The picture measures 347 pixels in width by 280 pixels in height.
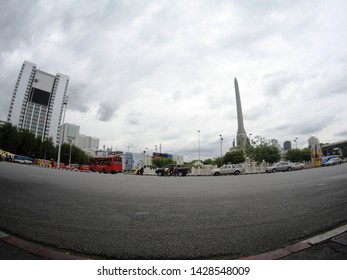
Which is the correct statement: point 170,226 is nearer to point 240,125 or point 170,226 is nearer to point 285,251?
point 285,251

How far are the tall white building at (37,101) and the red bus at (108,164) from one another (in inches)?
4164

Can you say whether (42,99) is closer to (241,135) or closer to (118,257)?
(241,135)

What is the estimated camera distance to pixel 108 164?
112 ft

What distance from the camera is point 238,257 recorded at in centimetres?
226

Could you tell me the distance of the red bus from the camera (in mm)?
33594

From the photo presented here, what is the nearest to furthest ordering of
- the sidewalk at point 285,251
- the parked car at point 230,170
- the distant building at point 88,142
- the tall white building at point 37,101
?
the sidewalk at point 285,251 < the parked car at point 230,170 < the tall white building at point 37,101 < the distant building at point 88,142

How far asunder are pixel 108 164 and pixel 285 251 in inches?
1359

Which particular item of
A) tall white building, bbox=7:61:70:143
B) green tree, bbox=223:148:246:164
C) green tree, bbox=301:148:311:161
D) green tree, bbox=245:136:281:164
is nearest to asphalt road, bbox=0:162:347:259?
green tree, bbox=245:136:281:164

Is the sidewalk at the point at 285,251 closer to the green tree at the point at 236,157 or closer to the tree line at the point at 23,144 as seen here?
the tree line at the point at 23,144

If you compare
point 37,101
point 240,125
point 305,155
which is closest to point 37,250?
point 240,125

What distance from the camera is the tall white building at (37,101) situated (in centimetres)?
12238

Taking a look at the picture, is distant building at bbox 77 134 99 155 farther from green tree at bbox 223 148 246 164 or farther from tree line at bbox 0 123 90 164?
green tree at bbox 223 148 246 164

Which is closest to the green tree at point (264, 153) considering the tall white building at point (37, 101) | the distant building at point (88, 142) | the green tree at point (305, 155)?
the green tree at point (305, 155)
